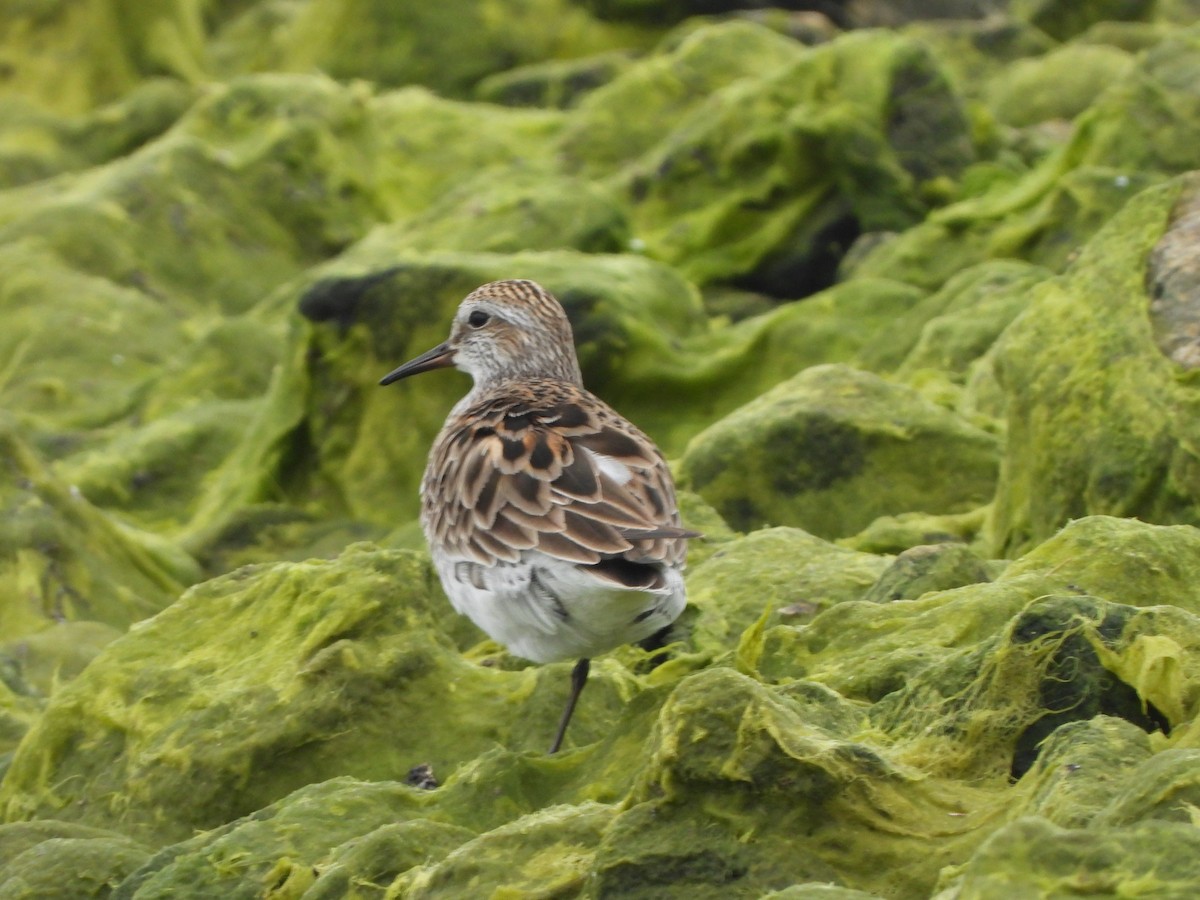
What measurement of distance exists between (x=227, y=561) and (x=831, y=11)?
13398 millimetres

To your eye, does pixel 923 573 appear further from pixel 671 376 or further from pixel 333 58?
pixel 333 58

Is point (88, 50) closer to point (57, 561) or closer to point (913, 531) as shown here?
point (57, 561)

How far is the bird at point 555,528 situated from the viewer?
19.0 feet

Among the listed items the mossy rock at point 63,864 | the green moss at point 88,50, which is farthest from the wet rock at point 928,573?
the green moss at point 88,50

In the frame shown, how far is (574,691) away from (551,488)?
2.18 ft

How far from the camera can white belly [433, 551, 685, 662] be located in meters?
5.80

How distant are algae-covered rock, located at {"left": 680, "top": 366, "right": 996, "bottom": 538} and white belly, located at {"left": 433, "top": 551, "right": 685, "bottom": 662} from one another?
278 centimetres

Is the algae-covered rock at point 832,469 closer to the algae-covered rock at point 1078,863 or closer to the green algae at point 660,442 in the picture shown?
the green algae at point 660,442

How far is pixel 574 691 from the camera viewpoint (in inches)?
248

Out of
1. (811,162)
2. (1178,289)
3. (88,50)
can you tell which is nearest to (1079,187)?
(811,162)

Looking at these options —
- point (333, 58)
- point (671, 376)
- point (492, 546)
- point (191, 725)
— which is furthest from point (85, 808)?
point (333, 58)

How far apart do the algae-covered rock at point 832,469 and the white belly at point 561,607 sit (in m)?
2.78

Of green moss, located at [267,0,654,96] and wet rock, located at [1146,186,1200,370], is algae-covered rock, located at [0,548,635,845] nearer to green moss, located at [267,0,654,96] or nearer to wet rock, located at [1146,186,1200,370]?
wet rock, located at [1146,186,1200,370]

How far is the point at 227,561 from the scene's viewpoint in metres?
11.2
